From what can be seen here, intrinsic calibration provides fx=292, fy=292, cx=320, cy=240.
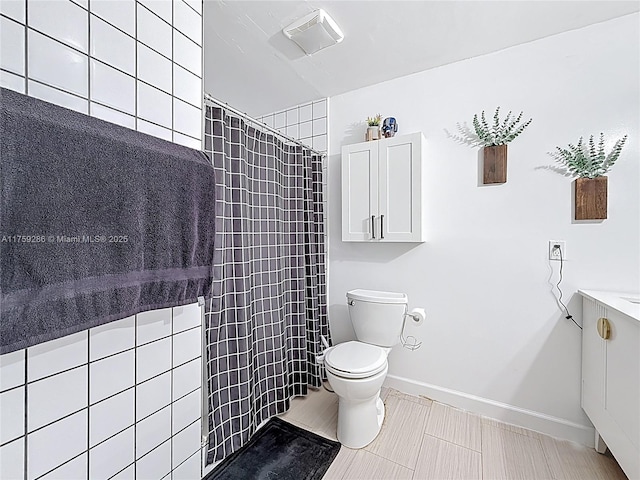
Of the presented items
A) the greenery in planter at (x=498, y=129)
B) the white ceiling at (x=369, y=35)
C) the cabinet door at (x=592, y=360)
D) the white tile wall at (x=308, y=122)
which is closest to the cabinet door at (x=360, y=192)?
the white tile wall at (x=308, y=122)

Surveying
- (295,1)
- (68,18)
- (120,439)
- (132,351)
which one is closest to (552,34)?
(295,1)

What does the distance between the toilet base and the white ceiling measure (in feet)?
6.66

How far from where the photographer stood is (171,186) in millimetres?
869

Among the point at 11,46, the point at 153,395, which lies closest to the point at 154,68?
the point at 11,46

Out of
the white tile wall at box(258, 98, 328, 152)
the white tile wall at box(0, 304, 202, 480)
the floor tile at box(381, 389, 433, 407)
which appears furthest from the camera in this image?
Answer: the white tile wall at box(258, 98, 328, 152)

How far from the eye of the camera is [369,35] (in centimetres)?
166

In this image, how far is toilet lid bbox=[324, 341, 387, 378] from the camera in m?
1.52

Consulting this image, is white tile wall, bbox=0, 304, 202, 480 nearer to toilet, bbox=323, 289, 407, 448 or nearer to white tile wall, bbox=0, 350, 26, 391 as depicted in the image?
Answer: white tile wall, bbox=0, 350, 26, 391

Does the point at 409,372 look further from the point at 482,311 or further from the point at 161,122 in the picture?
the point at 161,122

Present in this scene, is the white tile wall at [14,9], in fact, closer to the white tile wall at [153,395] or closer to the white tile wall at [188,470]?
the white tile wall at [153,395]

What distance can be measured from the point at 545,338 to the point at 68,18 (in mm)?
2437

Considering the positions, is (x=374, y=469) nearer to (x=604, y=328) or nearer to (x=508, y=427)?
(x=508, y=427)

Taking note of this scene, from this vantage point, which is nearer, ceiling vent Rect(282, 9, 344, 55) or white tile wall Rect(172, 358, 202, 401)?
white tile wall Rect(172, 358, 202, 401)

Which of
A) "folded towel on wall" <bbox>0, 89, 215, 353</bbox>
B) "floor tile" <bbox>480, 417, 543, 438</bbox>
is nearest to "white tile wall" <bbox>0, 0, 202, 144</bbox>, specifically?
"folded towel on wall" <bbox>0, 89, 215, 353</bbox>
